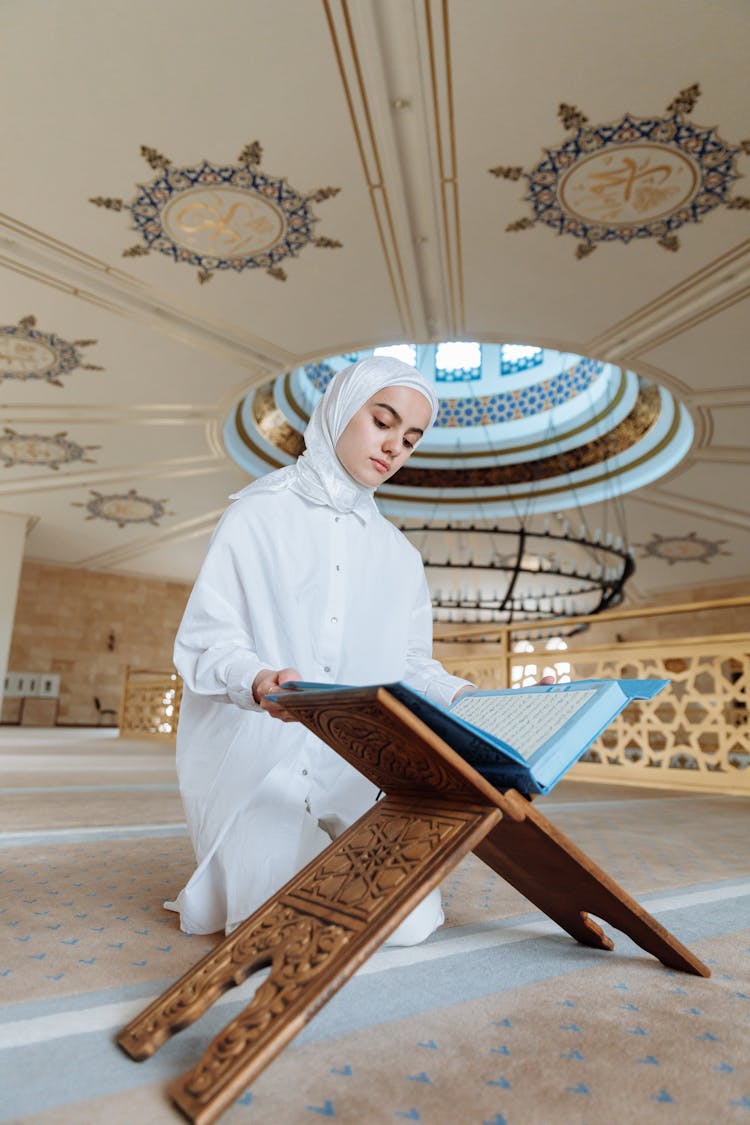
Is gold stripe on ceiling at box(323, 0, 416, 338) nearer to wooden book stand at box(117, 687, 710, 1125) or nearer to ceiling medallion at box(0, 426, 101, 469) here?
wooden book stand at box(117, 687, 710, 1125)

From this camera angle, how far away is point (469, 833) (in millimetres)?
901

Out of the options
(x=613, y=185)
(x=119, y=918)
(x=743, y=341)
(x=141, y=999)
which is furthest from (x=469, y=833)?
(x=743, y=341)

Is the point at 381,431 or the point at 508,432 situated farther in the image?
the point at 508,432

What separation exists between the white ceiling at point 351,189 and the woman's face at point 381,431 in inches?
115

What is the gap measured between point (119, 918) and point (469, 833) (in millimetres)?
915

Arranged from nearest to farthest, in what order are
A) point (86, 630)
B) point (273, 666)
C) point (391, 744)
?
point (391, 744) → point (273, 666) → point (86, 630)

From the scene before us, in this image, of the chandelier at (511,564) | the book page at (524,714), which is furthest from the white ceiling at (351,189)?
the book page at (524,714)

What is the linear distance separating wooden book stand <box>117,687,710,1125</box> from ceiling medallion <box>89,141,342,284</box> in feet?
13.9

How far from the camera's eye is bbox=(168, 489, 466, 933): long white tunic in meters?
1.34

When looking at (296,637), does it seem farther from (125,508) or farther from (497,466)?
(125,508)

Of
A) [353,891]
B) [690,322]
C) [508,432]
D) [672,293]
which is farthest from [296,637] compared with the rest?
[508,432]

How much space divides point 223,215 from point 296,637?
423cm

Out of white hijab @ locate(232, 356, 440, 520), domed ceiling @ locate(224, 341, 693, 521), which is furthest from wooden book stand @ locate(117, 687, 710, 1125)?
domed ceiling @ locate(224, 341, 693, 521)

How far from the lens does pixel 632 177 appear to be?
4.40 metres
